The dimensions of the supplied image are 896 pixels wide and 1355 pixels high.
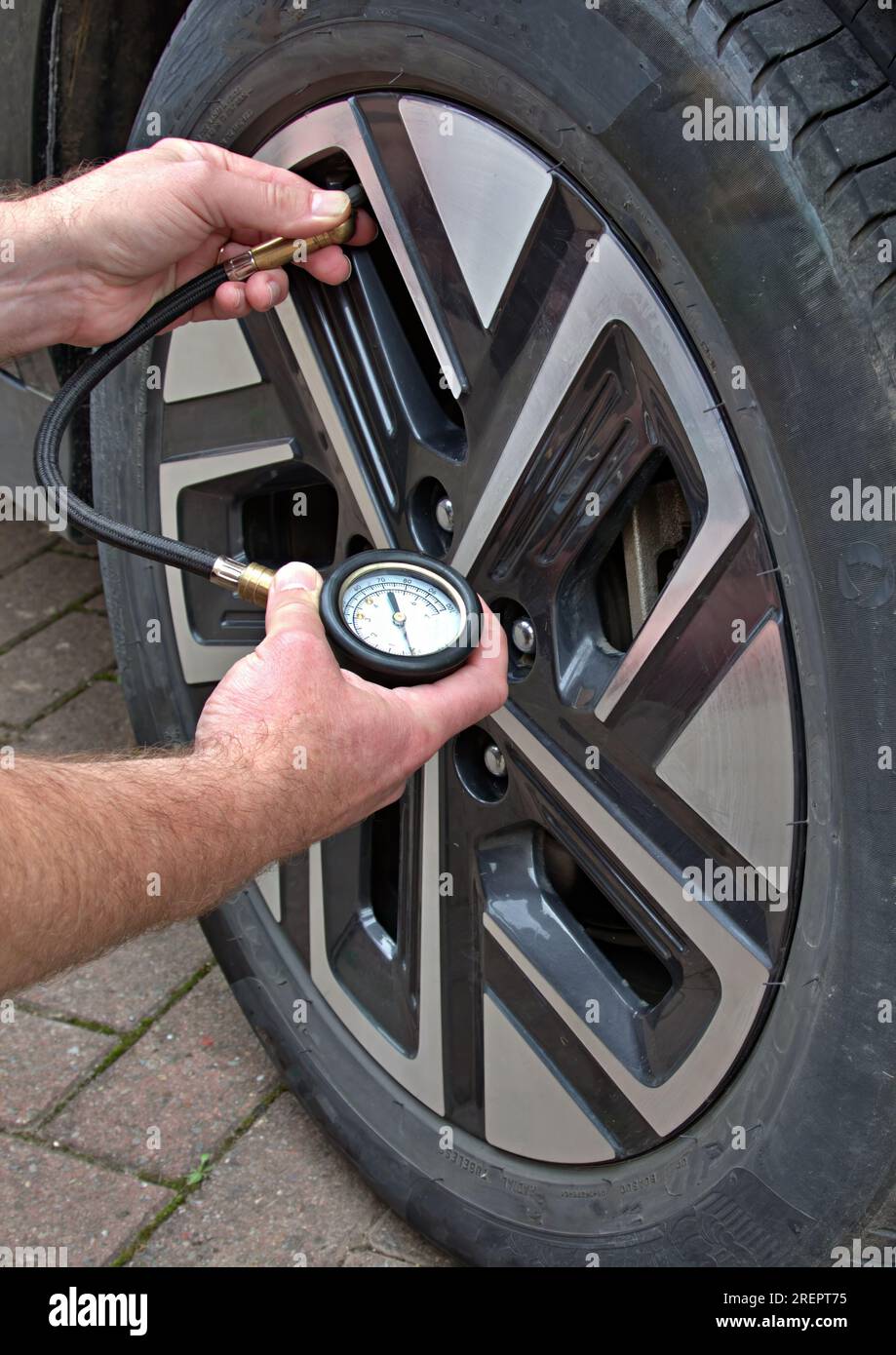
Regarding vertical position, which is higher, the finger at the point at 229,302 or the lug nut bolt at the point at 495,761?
the finger at the point at 229,302

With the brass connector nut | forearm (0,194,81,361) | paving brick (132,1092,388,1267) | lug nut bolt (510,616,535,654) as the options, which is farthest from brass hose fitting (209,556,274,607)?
paving brick (132,1092,388,1267)

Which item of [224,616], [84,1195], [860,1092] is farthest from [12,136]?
[860,1092]

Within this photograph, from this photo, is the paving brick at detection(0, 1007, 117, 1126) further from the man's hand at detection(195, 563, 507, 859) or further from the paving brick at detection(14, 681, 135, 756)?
the man's hand at detection(195, 563, 507, 859)

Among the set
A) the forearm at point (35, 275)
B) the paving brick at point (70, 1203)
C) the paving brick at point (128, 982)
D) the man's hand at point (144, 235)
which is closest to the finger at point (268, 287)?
the man's hand at point (144, 235)

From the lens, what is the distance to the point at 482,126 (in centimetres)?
138

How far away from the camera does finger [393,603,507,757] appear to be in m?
1.43

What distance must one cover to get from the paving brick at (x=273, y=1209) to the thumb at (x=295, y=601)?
35.6 inches

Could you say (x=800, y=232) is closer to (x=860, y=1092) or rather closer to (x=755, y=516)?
(x=755, y=516)

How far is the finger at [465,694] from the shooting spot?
4.68 feet

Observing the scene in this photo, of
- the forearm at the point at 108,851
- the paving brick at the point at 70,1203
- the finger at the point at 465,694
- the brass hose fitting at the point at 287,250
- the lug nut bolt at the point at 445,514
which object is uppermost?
the brass hose fitting at the point at 287,250

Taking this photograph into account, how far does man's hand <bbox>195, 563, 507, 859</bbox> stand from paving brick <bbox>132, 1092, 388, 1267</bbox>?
74cm

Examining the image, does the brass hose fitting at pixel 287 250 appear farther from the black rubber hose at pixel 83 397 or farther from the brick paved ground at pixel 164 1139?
the brick paved ground at pixel 164 1139

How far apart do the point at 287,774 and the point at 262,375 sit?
25.8 inches

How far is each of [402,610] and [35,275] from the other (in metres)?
0.75
